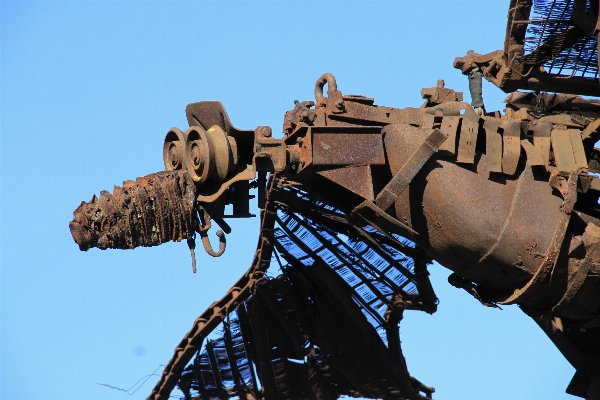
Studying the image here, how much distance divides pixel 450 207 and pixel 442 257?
0.86m

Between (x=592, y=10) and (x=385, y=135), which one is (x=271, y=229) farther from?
(x=592, y=10)

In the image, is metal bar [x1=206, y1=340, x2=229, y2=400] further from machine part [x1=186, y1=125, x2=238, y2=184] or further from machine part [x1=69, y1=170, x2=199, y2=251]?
machine part [x1=186, y1=125, x2=238, y2=184]

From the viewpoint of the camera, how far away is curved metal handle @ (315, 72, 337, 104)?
17.3m

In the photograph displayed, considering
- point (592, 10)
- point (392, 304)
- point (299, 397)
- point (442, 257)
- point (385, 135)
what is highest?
point (592, 10)

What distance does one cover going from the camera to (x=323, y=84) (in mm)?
17594

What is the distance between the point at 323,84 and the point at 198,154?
198cm

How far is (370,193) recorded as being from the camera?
666 inches

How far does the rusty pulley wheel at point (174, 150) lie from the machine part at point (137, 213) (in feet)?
0.71

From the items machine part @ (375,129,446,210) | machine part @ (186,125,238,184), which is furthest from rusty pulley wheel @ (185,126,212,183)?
machine part @ (375,129,446,210)

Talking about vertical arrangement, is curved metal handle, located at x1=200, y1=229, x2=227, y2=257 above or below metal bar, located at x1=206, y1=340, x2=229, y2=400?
above

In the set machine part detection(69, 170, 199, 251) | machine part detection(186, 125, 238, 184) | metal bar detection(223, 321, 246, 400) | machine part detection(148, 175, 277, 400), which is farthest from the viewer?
metal bar detection(223, 321, 246, 400)

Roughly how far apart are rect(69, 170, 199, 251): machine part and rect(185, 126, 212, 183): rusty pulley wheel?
19 centimetres

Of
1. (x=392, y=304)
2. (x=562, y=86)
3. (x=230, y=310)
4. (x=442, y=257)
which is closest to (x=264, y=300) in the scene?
(x=230, y=310)

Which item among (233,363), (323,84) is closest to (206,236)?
(323,84)
